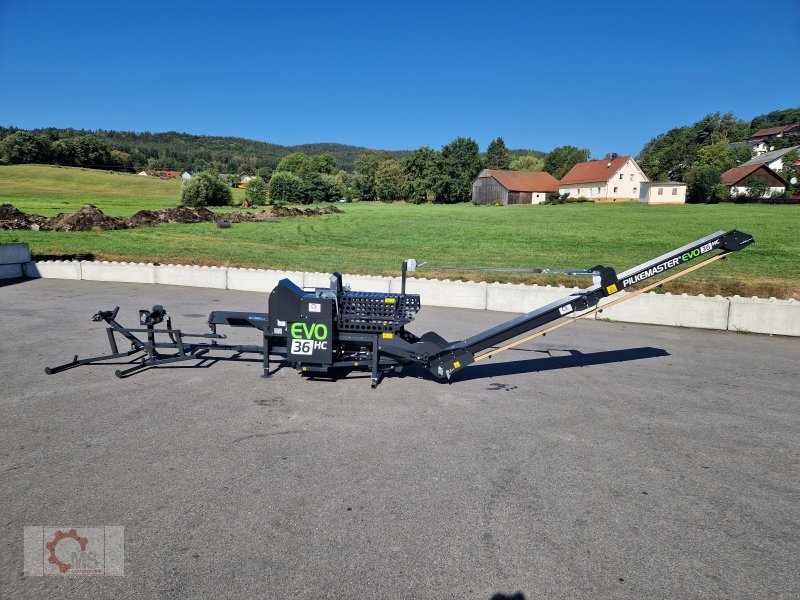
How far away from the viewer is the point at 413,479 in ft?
16.5

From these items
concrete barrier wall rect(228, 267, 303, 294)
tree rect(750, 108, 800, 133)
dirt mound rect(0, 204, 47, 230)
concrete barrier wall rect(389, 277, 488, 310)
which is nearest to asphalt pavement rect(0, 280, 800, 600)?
concrete barrier wall rect(389, 277, 488, 310)

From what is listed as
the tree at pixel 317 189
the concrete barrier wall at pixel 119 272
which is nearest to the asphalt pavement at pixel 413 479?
the concrete barrier wall at pixel 119 272

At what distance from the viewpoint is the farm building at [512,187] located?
86.3 meters

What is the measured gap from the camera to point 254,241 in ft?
102

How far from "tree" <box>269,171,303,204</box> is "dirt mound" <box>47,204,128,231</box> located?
156ft

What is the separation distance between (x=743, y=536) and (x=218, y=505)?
4.66m

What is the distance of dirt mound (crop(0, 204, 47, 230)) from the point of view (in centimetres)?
3105

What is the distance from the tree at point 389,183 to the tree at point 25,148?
246 feet

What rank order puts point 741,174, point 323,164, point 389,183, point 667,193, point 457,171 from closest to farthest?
point 667,193 → point 741,174 → point 457,171 → point 389,183 → point 323,164

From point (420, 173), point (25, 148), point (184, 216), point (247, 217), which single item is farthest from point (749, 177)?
point (25, 148)

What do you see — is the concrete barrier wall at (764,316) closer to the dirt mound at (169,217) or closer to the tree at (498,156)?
the dirt mound at (169,217)

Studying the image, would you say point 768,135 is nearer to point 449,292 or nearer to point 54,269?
point 449,292

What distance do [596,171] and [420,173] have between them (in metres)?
38.0

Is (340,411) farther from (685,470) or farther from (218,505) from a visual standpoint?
(685,470)
